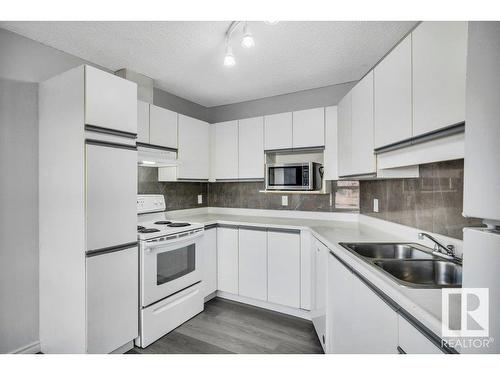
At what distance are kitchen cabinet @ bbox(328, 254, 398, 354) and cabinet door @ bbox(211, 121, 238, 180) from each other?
1802 millimetres

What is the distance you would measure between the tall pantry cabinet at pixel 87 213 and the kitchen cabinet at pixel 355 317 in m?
1.50

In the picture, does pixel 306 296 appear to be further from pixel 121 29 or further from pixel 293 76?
pixel 121 29

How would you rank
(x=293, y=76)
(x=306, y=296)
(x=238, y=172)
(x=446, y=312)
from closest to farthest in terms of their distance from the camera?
1. (x=446, y=312)
2. (x=306, y=296)
3. (x=293, y=76)
4. (x=238, y=172)

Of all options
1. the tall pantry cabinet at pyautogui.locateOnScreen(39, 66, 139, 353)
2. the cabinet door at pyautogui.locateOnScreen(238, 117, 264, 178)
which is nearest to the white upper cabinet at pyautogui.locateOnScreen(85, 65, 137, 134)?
the tall pantry cabinet at pyautogui.locateOnScreen(39, 66, 139, 353)

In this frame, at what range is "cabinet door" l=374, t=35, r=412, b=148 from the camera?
1433mm

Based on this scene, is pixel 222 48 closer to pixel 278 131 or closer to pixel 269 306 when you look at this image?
pixel 278 131

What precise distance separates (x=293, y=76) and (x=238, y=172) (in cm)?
126

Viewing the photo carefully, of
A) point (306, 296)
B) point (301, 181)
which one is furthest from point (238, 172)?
point (306, 296)

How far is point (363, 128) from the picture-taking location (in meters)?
2.03

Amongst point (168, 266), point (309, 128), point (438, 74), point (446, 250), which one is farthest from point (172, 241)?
point (438, 74)

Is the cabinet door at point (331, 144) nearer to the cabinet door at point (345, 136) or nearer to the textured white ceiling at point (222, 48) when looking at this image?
the cabinet door at point (345, 136)

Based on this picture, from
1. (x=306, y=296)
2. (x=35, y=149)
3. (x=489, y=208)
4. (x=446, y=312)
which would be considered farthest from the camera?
(x=306, y=296)

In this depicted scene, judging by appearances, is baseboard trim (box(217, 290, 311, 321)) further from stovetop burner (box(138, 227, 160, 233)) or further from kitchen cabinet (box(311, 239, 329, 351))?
stovetop burner (box(138, 227, 160, 233))

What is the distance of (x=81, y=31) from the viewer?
1934 mm
